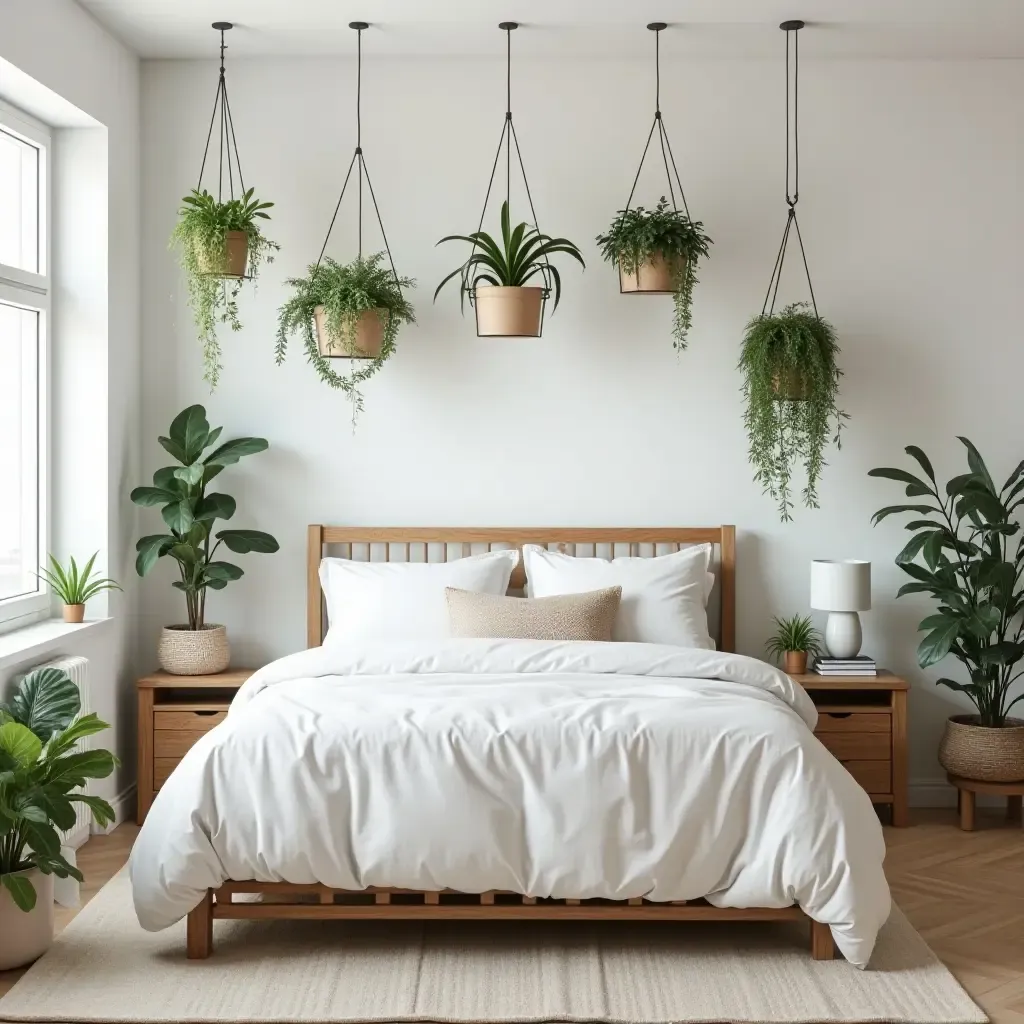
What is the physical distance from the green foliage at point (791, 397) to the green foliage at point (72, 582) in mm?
2570

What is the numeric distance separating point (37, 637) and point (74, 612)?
1.00 feet

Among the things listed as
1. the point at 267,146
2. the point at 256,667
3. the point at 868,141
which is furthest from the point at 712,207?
the point at 256,667

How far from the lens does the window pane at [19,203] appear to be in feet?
14.4

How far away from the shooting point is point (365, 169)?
16.7 feet

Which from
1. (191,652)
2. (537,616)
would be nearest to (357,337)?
(537,616)

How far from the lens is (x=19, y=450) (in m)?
4.54

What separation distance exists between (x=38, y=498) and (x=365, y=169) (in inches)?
72.8

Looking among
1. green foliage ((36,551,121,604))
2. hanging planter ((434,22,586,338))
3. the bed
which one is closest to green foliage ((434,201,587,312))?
hanging planter ((434,22,586,338))

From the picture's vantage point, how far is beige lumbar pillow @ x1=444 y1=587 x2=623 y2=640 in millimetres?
4367

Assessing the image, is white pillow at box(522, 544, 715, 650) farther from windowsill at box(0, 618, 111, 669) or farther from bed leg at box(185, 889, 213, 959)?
bed leg at box(185, 889, 213, 959)

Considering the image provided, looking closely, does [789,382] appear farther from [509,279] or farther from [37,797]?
[37,797]

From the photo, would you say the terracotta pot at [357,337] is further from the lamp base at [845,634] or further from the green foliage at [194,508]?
the lamp base at [845,634]

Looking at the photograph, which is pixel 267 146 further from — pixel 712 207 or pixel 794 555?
pixel 794 555

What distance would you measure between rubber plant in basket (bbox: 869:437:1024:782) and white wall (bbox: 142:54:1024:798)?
334mm
